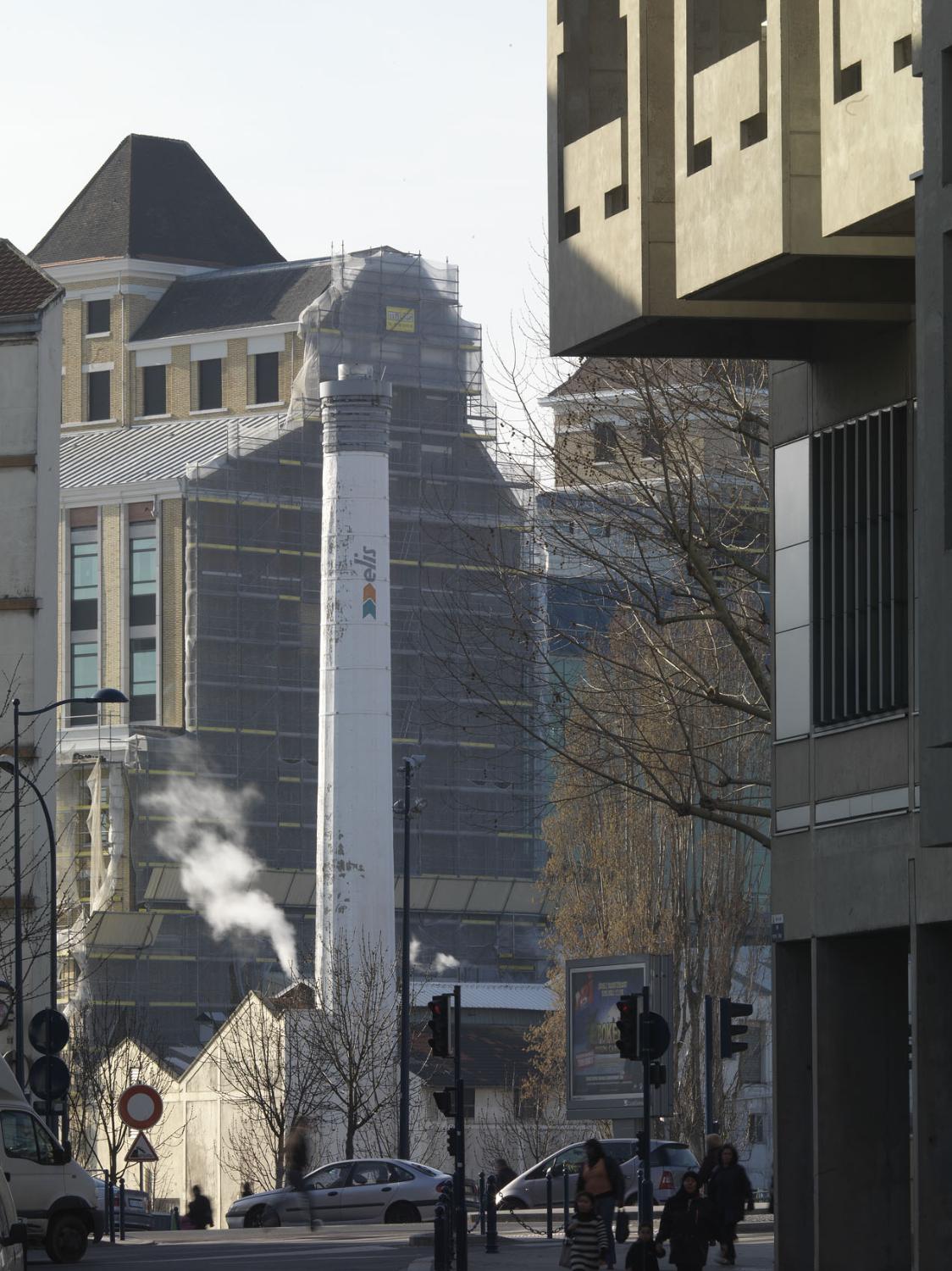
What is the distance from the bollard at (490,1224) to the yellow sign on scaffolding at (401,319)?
72221 mm

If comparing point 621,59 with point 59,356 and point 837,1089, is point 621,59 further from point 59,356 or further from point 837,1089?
point 59,356

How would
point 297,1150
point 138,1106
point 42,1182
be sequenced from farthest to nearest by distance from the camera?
1. point 297,1150
2. point 138,1106
3. point 42,1182

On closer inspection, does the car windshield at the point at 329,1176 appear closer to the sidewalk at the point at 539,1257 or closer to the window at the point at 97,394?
the sidewalk at the point at 539,1257

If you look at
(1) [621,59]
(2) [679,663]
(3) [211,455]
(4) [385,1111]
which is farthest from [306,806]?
(1) [621,59]

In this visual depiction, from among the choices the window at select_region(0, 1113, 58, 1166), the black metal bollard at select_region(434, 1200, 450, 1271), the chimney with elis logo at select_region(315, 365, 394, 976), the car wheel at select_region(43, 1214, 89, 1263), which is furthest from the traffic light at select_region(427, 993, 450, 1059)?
the chimney with elis logo at select_region(315, 365, 394, 976)

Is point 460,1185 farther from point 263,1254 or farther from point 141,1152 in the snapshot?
point 141,1152

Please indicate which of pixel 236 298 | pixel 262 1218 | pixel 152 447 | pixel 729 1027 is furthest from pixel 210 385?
pixel 729 1027

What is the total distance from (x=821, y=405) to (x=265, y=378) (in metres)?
96.2

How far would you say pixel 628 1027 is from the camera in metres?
30.6

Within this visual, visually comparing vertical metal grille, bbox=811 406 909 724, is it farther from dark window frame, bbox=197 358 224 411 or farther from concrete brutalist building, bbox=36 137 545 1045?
dark window frame, bbox=197 358 224 411

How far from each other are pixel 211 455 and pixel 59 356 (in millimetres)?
59286

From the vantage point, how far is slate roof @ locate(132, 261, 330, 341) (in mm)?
119062

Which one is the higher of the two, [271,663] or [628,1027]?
[271,663]

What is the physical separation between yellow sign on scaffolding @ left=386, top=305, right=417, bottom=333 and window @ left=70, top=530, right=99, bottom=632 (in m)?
14.5
